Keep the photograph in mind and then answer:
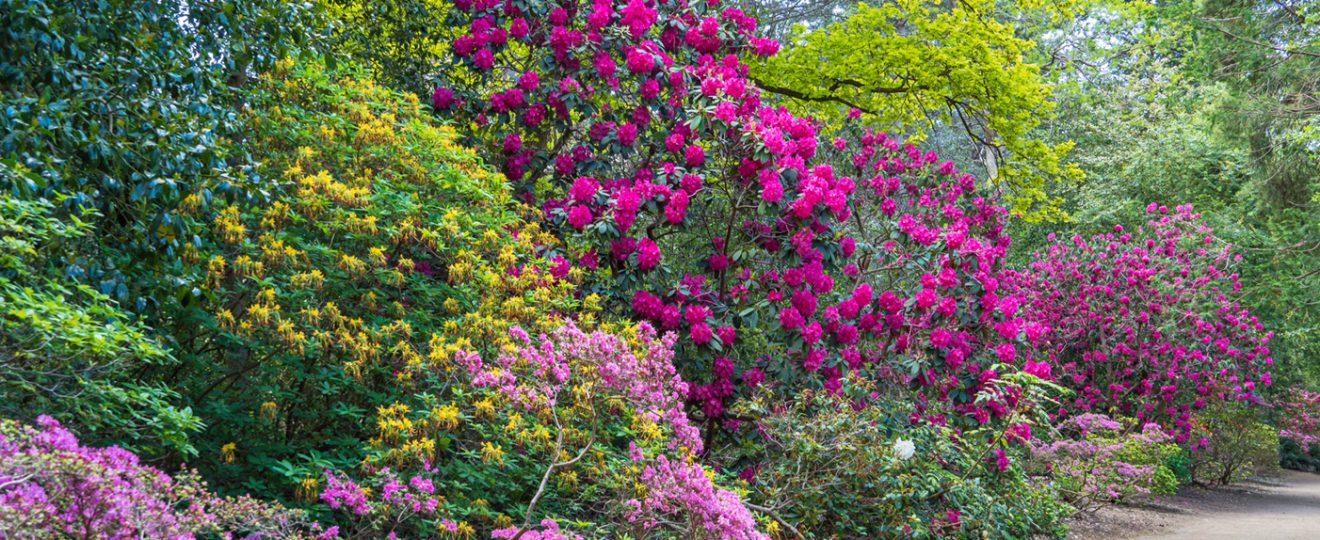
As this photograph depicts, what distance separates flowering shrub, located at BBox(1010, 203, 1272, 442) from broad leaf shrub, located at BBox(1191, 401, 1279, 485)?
5.24 feet

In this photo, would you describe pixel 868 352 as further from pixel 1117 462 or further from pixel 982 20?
pixel 982 20

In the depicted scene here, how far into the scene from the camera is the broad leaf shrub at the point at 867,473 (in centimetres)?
618

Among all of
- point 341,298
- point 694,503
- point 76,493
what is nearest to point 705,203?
point 341,298

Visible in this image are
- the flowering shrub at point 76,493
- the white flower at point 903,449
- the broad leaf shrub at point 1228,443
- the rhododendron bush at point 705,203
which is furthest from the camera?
the broad leaf shrub at point 1228,443

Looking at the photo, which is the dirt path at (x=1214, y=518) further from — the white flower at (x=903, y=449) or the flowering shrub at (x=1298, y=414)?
the white flower at (x=903, y=449)

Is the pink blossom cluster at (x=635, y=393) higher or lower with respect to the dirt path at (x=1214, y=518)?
higher

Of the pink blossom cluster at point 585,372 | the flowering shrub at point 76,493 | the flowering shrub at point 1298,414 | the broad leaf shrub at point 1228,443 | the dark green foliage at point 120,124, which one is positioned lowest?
the flowering shrub at point 1298,414

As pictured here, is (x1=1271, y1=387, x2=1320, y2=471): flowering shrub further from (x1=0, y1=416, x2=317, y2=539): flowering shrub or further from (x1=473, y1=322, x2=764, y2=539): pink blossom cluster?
(x1=0, y1=416, x2=317, y2=539): flowering shrub

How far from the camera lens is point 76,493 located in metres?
2.80

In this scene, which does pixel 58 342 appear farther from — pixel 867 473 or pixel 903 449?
pixel 903 449

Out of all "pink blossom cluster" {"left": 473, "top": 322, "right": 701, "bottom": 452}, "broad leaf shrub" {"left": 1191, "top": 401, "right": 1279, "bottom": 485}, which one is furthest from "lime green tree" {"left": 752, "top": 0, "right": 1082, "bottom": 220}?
"broad leaf shrub" {"left": 1191, "top": 401, "right": 1279, "bottom": 485}

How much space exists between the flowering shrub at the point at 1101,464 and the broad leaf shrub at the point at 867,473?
2590 millimetres

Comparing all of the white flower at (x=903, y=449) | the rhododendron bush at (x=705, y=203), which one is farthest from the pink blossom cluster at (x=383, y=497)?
the white flower at (x=903, y=449)

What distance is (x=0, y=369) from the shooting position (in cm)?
338
